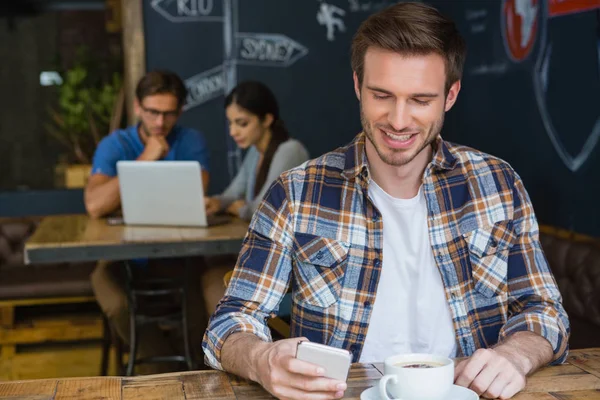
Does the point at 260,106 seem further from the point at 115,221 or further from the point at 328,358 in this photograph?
the point at 328,358

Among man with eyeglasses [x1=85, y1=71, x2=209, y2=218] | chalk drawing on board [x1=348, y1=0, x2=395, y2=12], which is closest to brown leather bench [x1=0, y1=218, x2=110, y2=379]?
man with eyeglasses [x1=85, y1=71, x2=209, y2=218]

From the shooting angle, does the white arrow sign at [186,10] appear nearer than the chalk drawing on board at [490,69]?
No

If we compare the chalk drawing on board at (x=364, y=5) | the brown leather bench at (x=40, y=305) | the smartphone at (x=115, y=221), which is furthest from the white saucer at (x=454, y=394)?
the chalk drawing on board at (x=364, y=5)

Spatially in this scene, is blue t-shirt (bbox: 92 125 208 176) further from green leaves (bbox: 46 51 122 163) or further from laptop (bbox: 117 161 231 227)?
green leaves (bbox: 46 51 122 163)

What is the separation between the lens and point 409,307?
1.77m

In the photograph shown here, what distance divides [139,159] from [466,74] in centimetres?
202

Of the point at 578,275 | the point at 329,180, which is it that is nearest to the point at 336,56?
the point at 578,275

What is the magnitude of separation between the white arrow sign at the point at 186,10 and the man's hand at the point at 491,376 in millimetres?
4477

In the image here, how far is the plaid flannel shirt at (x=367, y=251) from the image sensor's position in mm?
1753

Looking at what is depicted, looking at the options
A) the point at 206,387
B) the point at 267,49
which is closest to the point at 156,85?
the point at 267,49

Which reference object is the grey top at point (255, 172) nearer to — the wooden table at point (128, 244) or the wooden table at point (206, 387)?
the wooden table at point (128, 244)

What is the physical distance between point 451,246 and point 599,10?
1.96 metres

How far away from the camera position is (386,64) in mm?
1658

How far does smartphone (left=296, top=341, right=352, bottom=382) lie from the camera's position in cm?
125
